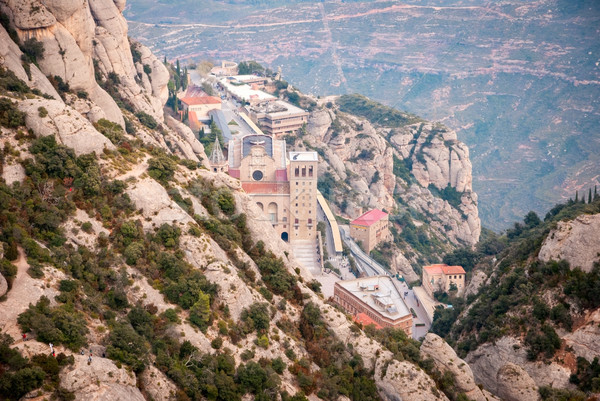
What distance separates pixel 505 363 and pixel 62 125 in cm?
3797

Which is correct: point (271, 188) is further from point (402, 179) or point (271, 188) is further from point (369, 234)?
point (402, 179)

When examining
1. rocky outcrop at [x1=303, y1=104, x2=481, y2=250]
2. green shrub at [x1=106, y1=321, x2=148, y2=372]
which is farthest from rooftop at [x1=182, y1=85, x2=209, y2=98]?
green shrub at [x1=106, y1=321, x2=148, y2=372]

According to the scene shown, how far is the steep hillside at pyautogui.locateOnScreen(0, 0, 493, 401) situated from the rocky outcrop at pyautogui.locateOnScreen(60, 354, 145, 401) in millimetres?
70

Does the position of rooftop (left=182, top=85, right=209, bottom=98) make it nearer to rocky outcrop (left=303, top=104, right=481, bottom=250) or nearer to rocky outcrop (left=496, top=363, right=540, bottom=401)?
rocky outcrop (left=303, top=104, right=481, bottom=250)

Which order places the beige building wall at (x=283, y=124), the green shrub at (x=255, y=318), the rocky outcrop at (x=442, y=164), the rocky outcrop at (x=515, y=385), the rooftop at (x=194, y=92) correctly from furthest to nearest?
1. the rocky outcrop at (x=442, y=164)
2. the beige building wall at (x=283, y=124)
3. the rooftop at (x=194, y=92)
4. the rocky outcrop at (x=515, y=385)
5. the green shrub at (x=255, y=318)

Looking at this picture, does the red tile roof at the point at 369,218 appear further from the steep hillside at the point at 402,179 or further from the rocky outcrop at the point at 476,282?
the rocky outcrop at the point at 476,282

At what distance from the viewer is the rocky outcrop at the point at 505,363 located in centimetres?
5625

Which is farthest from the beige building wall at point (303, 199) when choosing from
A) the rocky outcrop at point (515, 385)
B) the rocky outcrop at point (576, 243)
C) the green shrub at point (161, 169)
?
the rocky outcrop at point (515, 385)

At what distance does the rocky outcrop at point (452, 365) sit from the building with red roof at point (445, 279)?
1752 inches

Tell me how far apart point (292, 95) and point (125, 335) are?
114 metres

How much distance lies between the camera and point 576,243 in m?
62.7

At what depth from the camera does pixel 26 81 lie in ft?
182

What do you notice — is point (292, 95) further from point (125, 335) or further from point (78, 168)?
point (125, 335)

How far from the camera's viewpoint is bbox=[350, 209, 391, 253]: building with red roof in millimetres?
106750
